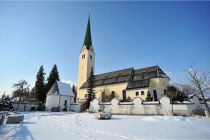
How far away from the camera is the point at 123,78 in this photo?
38.9 m

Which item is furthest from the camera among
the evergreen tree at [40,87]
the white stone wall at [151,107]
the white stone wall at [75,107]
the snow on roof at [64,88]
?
the evergreen tree at [40,87]

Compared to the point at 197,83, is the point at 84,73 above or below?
above

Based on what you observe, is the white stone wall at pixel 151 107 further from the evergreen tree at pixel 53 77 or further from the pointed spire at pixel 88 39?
the pointed spire at pixel 88 39

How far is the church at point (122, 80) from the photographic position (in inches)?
1264

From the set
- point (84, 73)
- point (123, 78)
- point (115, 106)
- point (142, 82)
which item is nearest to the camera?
point (115, 106)

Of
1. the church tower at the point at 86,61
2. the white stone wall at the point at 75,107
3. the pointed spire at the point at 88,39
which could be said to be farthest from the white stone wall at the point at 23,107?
the pointed spire at the point at 88,39

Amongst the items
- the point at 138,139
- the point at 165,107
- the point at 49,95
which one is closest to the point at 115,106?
the point at 165,107

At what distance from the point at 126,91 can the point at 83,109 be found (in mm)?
11742

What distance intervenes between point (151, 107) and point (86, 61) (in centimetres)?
3177

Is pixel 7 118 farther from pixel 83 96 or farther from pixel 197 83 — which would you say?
pixel 83 96

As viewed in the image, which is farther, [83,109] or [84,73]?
[84,73]

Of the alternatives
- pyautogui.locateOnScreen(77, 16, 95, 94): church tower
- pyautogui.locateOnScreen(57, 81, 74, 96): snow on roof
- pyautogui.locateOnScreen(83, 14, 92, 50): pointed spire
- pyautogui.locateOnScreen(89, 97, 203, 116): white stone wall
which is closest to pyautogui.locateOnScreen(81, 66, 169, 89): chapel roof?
pyautogui.locateOnScreen(77, 16, 95, 94): church tower

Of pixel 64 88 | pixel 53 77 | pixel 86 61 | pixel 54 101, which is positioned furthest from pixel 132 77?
pixel 53 77

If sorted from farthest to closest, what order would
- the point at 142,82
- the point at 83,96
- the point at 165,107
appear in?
the point at 83,96
the point at 142,82
the point at 165,107
